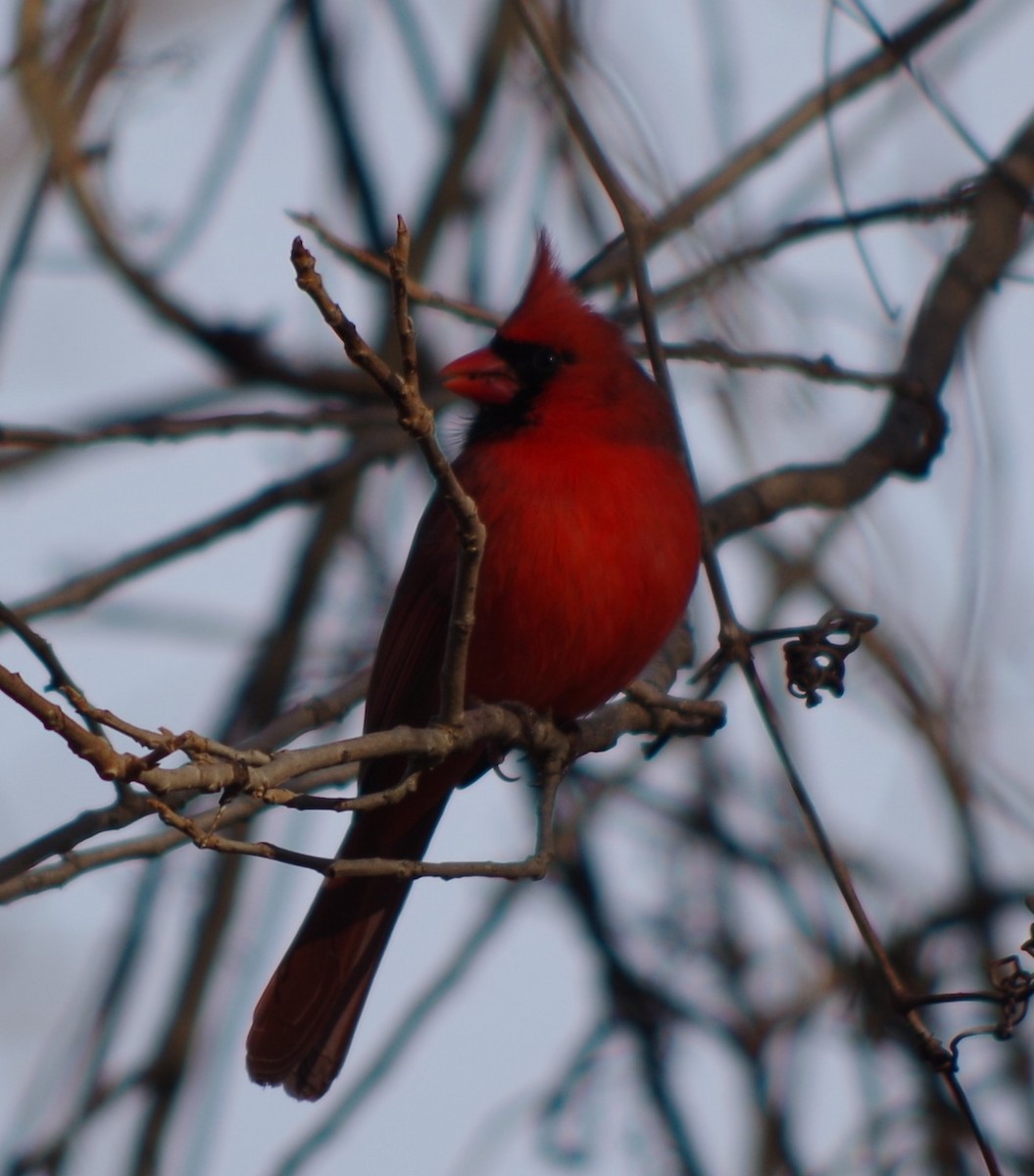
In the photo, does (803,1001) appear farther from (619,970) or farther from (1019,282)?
(1019,282)

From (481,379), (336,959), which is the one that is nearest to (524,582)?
(481,379)

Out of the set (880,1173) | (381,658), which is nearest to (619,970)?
(880,1173)

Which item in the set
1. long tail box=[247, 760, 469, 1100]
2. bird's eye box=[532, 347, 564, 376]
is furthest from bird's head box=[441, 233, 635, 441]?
long tail box=[247, 760, 469, 1100]

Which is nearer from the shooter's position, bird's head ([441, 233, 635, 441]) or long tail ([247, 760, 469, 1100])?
long tail ([247, 760, 469, 1100])

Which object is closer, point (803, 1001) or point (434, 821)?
point (434, 821)

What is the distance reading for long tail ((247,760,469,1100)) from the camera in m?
3.05

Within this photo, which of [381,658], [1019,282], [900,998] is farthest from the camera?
[1019,282]

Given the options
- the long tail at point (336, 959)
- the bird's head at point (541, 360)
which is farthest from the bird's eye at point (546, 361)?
the long tail at point (336, 959)

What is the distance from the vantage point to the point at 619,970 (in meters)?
3.93

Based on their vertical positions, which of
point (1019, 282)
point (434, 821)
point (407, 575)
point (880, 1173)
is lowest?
point (880, 1173)

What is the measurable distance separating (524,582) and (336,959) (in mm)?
908

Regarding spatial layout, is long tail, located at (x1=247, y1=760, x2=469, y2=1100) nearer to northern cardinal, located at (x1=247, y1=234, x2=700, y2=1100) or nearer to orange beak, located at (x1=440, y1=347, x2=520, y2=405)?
northern cardinal, located at (x1=247, y1=234, x2=700, y2=1100)

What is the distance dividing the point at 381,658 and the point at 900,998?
1378mm

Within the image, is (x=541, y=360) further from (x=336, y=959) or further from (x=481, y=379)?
(x=336, y=959)
